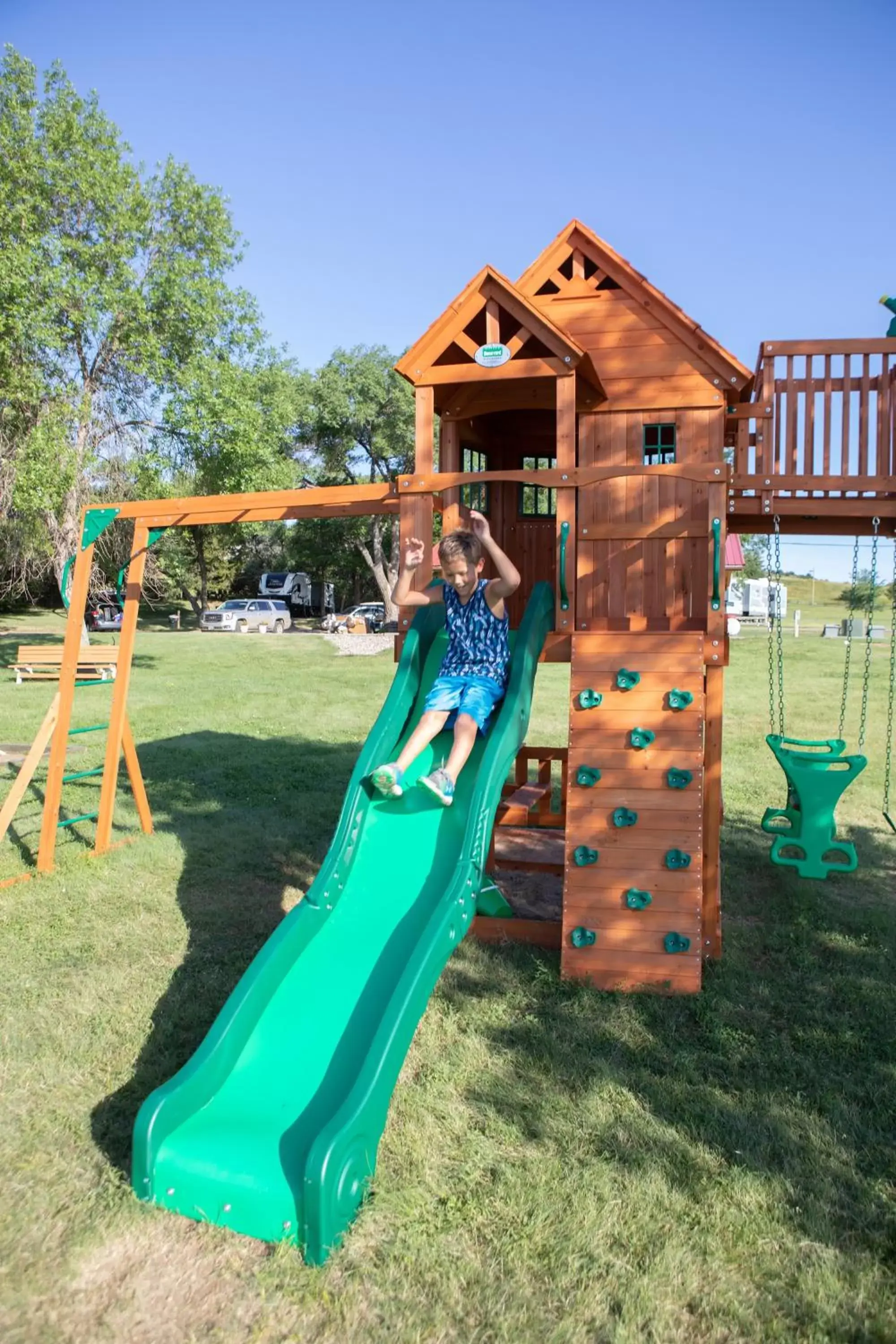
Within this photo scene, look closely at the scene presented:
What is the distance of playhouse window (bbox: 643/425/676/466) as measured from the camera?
706cm

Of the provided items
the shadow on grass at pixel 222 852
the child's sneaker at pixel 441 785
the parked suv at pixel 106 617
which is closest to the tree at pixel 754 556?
the parked suv at pixel 106 617

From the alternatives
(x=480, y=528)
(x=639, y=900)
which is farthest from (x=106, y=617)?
(x=639, y=900)

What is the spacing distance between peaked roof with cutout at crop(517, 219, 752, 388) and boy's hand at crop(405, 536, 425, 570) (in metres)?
2.40

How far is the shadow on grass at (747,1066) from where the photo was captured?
12.7 feet

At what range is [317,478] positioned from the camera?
161 ft

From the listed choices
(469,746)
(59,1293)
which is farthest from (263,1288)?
(469,746)

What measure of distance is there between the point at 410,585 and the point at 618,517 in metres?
1.95

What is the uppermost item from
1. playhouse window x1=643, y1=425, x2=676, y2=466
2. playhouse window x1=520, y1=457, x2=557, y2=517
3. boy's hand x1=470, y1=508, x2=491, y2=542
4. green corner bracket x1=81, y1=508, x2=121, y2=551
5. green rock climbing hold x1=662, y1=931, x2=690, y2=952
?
playhouse window x1=643, y1=425, x2=676, y2=466

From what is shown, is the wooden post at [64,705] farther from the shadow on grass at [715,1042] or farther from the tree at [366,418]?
the tree at [366,418]

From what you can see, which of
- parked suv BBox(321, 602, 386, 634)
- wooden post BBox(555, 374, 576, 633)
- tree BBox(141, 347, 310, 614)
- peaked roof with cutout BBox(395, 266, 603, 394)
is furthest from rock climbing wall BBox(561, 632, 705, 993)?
parked suv BBox(321, 602, 386, 634)

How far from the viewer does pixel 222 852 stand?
8547 millimetres

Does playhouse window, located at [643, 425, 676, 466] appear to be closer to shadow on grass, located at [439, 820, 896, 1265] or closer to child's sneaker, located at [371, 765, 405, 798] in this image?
child's sneaker, located at [371, 765, 405, 798]

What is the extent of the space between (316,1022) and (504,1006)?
1554mm

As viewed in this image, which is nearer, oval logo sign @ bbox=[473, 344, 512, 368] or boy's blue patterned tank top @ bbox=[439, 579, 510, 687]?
boy's blue patterned tank top @ bbox=[439, 579, 510, 687]
